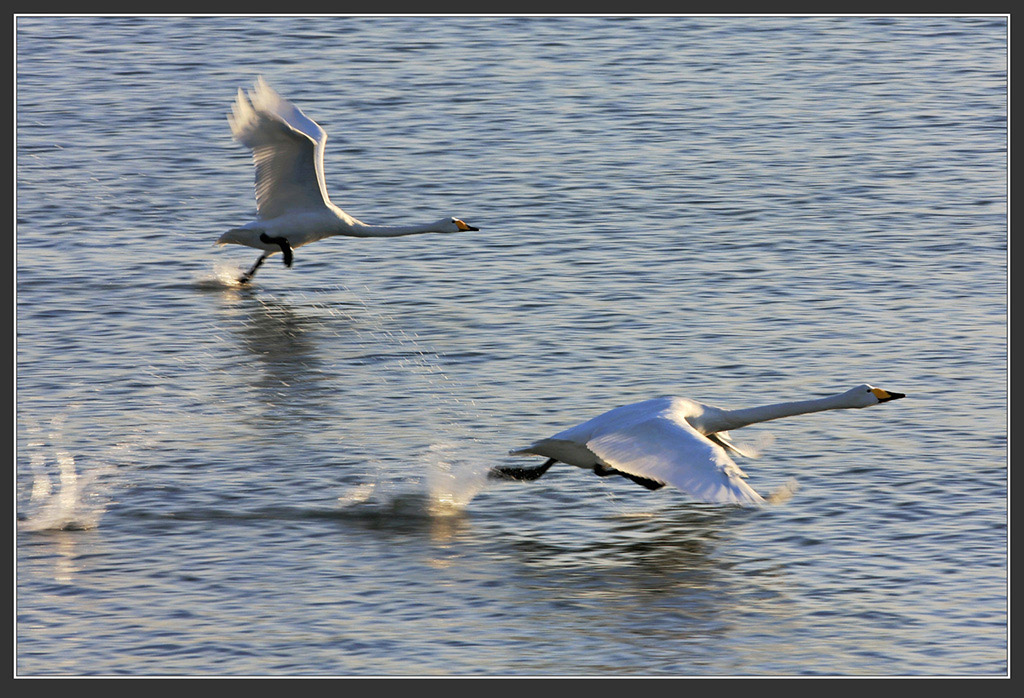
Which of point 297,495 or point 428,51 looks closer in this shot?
point 297,495

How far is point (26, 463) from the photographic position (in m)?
13.0

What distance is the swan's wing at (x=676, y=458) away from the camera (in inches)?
382

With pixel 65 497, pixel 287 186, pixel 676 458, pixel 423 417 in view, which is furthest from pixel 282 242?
pixel 676 458

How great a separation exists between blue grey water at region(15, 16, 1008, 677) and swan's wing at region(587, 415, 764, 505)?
0.86m

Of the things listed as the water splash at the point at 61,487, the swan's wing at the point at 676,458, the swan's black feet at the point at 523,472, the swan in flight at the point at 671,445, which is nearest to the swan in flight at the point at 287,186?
the water splash at the point at 61,487

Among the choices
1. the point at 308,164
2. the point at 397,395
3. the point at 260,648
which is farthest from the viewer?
the point at 308,164

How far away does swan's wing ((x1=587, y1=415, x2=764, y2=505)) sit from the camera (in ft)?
31.8

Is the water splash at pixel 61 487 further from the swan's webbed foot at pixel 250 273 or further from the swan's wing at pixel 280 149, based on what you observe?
the swan's webbed foot at pixel 250 273

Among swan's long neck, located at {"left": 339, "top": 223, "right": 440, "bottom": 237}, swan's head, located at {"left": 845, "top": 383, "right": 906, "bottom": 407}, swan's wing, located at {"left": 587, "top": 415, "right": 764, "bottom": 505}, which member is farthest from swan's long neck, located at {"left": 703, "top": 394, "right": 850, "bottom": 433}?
swan's long neck, located at {"left": 339, "top": 223, "right": 440, "bottom": 237}

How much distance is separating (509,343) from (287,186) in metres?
2.82

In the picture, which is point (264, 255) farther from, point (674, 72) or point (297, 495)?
point (674, 72)

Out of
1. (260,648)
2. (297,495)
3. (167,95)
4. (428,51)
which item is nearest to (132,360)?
(297,495)

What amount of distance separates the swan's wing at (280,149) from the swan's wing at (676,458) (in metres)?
5.65

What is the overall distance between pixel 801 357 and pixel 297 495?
5189 mm
